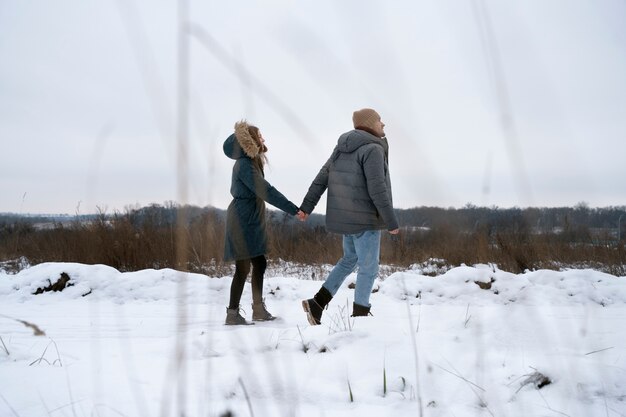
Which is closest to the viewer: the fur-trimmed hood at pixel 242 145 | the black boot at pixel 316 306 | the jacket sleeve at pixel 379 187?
the jacket sleeve at pixel 379 187

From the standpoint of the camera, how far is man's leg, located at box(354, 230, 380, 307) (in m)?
3.42

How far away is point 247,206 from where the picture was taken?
12.6 feet

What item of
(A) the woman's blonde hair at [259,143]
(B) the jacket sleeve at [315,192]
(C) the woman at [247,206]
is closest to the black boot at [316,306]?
(C) the woman at [247,206]

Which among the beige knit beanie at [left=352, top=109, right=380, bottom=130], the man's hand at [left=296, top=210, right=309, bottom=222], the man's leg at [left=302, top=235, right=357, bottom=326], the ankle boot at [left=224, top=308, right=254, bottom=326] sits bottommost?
the ankle boot at [left=224, top=308, right=254, bottom=326]

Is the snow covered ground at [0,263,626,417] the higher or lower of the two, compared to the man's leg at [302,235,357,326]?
lower

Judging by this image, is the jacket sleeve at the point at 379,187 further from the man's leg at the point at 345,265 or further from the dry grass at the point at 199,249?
the dry grass at the point at 199,249

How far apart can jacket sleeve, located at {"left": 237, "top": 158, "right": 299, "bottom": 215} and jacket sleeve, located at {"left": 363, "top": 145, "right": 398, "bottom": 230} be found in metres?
0.82

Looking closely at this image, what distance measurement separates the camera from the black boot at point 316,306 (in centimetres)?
346

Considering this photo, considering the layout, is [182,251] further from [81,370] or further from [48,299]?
[48,299]

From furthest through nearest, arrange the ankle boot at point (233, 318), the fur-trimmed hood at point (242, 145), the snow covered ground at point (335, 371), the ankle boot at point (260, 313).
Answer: the ankle boot at point (260, 313), the ankle boot at point (233, 318), the fur-trimmed hood at point (242, 145), the snow covered ground at point (335, 371)

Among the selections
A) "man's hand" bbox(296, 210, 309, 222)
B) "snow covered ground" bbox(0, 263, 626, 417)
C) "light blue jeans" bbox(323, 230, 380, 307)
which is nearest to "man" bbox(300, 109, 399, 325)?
"light blue jeans" bbox(323, 230, 380, 307)

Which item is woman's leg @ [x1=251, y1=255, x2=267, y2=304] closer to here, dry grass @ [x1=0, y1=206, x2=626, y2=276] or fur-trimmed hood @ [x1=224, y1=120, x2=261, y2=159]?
fur-trimmed hood @ [x1=224, y1=120, x2=261, y2=159]

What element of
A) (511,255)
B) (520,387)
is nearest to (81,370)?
(520,387)

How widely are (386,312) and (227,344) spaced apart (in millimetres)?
2272
